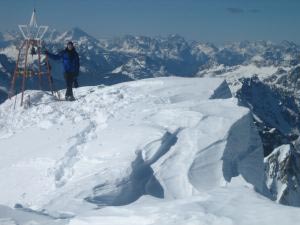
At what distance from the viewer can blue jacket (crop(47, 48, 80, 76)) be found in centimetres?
2005

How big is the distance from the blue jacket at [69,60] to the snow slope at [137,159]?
5.15 ft

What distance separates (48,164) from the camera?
1357 cm

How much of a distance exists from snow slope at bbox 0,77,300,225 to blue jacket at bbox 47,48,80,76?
1.57 metres

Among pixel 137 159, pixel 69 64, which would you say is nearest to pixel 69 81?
pixel 69 64

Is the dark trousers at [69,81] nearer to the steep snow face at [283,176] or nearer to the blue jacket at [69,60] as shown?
the blue jacket at [69,60]

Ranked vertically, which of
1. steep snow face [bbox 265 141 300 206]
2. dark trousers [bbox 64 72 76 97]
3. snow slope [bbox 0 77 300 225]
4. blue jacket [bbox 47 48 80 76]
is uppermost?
blue jacket [bbox 47 48 80 76]

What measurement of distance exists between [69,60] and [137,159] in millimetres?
8565

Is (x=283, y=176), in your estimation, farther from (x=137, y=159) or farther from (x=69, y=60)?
(x=137, y=159)

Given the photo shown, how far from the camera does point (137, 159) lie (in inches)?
522

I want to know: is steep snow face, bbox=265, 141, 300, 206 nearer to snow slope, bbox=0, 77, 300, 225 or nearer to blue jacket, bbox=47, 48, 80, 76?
blue jacket, bbox=47, 48, 80, 76

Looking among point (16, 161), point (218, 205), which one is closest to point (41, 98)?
point (16, 161)

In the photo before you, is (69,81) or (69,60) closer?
(69,60)

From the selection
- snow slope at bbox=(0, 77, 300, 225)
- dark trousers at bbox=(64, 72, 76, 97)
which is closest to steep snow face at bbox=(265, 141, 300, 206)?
dark trousers at bbox=(64, 72, 76, 97)

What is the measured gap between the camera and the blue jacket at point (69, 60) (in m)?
20.0
